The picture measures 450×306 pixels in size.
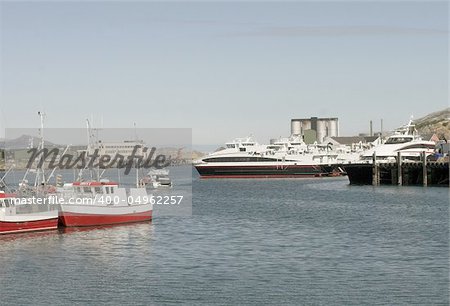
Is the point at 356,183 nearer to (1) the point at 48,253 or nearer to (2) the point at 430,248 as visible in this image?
(2) the point at 430,248

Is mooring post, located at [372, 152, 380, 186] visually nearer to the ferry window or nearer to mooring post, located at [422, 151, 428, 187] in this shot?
mooring post, located at [422, 151, 428, 187]

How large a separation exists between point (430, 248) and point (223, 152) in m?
112

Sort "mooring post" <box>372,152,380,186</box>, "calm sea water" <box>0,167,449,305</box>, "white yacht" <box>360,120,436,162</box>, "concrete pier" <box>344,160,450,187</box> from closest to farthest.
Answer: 1. "calm sea water" <box>0,167,449,305</box>
2. "concrete pier" <box>344,160,450,187</box>
3. "mooring post" <box>372,152,380,186</box>
4. "white yacht" <box>360,120,436,162</box>

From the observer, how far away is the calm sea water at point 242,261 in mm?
34094

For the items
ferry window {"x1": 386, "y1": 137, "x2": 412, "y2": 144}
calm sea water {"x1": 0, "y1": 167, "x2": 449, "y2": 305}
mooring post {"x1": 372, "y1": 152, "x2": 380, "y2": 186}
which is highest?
ferry window {"x1": 386, "y1": 137, "x2": 412, "y2": 144}

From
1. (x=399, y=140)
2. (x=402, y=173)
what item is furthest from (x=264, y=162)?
(x=402, y=173)

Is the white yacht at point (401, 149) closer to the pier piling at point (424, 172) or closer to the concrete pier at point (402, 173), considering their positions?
the concrete pier at point (402, 173)

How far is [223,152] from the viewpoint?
159 metres

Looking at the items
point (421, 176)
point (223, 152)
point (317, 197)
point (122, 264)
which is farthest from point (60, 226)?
point (223, 152)

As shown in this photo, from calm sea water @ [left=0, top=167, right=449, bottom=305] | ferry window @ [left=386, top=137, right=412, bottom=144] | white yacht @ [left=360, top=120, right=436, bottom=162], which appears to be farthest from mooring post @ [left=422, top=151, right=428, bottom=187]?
calm sea water @ [left=0, top=167, right=449, bottom=305]

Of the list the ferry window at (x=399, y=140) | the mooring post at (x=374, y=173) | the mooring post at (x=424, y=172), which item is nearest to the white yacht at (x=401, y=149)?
the ferry window at (x=399, y=140)

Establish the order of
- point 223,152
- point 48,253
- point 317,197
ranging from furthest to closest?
point 223,152 < point 317,197 < point 48,253

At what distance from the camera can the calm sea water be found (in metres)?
34.1

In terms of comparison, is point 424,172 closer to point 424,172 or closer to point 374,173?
point 424,172
